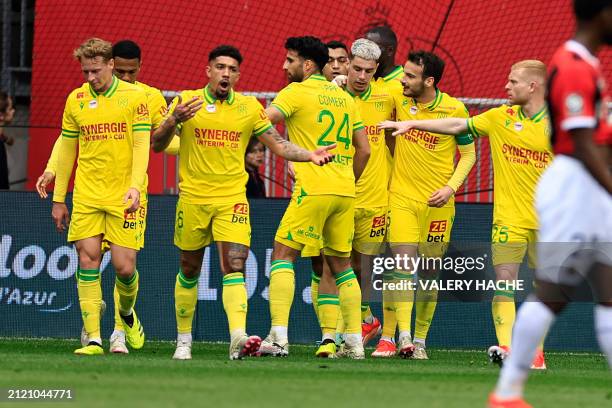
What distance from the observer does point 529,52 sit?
1662 centimetres

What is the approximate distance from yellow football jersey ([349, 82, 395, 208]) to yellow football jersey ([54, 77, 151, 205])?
2003 millimetres

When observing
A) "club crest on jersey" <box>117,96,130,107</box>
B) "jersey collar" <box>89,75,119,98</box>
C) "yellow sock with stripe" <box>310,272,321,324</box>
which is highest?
"jersey collar" <box>89,75,119,98</box>

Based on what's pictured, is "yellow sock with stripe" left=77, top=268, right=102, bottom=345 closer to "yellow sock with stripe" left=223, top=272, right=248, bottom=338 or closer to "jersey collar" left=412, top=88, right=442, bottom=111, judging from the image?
"yellow sock with stripe" left=223, top=272, right=248, bottom=338

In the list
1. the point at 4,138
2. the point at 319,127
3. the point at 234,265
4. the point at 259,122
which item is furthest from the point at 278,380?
the point at 4,138

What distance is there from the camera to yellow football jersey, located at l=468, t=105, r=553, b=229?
999 cm

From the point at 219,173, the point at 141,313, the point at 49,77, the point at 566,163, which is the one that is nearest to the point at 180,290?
the point at 219,173

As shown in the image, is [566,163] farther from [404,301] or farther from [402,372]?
[404,301]

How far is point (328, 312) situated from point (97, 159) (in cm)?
225

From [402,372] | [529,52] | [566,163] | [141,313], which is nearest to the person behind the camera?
[566,163]

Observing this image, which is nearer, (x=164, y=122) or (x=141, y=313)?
(x=164, y=122)

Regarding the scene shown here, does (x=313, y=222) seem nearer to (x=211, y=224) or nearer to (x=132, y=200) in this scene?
(x=211, y=224)

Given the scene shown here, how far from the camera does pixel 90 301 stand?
1021 centimetres

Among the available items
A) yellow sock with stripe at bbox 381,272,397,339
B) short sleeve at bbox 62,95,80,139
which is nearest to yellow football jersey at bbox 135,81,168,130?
short sleeve at bbox 62,95,80,139

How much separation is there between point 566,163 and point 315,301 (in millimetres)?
5828
